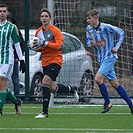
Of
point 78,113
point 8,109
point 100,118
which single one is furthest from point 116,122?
point 8,109

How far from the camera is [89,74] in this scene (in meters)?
15.5

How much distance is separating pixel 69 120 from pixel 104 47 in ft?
6.20

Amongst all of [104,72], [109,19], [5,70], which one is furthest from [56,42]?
[109,19]

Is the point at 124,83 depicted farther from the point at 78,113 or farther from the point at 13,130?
the point at 13,130

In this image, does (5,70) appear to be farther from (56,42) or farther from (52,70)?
(56,42)

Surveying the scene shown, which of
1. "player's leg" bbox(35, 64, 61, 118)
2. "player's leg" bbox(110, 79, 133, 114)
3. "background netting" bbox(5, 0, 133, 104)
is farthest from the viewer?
"background netting" bbox(5, 0, 133, 104)

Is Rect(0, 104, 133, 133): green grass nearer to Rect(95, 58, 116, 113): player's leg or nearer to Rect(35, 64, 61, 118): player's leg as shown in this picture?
Rect(95, 58, 116, 113): player's leg

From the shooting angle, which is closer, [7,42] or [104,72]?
[7,42]

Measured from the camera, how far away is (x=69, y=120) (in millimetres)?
11258

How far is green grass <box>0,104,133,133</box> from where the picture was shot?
9945 millimetres

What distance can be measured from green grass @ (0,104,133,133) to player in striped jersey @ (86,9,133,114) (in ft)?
1.60

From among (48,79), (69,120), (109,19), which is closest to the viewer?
(69,120)

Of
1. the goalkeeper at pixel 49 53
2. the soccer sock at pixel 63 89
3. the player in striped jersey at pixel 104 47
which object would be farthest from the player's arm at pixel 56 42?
the soccer sock at pixel 63 89

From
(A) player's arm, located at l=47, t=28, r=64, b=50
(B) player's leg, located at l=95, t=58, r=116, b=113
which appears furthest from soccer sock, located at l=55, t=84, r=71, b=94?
(A) player's arm, located at l=47, t=28, r=64, b=50
